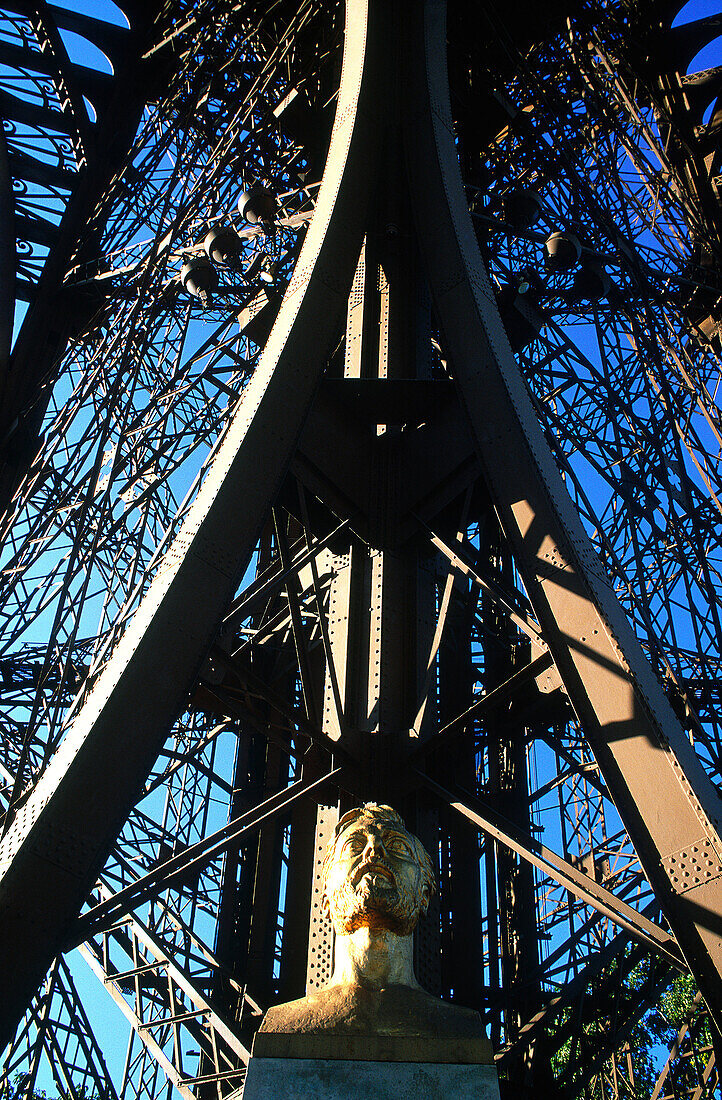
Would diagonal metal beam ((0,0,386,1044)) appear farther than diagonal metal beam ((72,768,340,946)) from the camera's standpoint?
No

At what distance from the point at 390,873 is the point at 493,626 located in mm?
8087

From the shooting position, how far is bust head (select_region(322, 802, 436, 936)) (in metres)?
3.62

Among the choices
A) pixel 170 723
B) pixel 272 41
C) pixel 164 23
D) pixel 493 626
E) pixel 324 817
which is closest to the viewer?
pixel 170 723

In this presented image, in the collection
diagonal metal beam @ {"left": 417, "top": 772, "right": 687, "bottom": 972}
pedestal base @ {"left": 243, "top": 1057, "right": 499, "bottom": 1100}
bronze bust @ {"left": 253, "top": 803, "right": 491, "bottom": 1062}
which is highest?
diagonal metal beam @ {"left": 417, "top": 772, "right": 687, "bottom": 972}

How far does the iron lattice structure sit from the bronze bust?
1.98 m

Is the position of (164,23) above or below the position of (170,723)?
above

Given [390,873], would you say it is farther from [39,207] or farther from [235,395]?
[39,207]

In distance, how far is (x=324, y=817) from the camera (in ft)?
23.9

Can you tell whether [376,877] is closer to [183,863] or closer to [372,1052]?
[372,1052]

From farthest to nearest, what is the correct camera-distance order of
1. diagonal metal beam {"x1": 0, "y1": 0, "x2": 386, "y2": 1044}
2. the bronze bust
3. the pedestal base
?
diagonal metal beam {"x1": 0, "y1": 0, "x2": 386, "y2": 1044} → the bronze bust → the pedestal base

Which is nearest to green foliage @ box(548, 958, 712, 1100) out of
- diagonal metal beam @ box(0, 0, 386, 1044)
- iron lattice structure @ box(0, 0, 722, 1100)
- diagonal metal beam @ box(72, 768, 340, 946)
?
iron lattice structure @ box(0, 0, 722, 1100)

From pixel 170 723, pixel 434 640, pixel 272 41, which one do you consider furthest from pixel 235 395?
pixel 170 723

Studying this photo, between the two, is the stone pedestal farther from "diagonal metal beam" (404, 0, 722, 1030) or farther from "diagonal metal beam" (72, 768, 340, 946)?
"diagonal metal beam" (72, 768, 340, 946)

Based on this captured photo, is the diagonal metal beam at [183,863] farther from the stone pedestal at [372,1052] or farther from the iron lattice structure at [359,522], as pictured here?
the stone pedestal at [372,1052]
